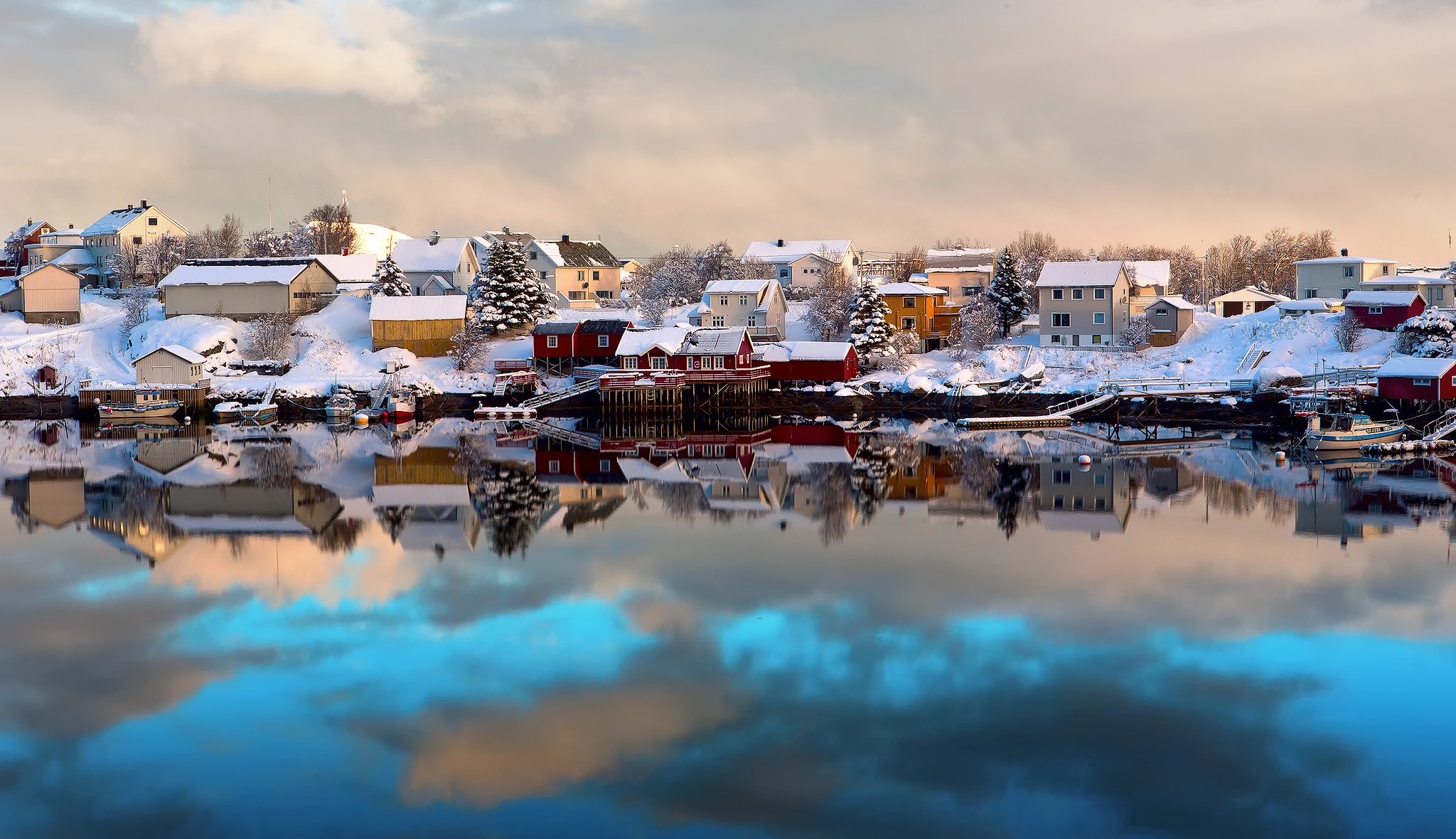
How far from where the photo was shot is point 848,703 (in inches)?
681

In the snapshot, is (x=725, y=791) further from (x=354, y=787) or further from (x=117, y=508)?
(x=117, y=508)

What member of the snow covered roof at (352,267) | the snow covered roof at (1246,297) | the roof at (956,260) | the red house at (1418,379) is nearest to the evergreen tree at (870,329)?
the snow covered roof at (1246,297)

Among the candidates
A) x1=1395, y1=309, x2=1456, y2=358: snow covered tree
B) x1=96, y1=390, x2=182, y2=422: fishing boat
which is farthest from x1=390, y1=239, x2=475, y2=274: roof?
x1=1395, y1=309, x2=1456, y2=358: snow covered tree

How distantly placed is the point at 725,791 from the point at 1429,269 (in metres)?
101

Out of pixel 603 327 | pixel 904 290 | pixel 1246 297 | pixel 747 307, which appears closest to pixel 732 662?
pixel 603 327

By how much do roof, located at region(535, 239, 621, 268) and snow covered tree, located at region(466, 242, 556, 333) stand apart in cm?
1805

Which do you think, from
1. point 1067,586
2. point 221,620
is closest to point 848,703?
point 1067,586

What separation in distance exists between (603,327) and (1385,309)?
127ft

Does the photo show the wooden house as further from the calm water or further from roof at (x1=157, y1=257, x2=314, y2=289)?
the calm water

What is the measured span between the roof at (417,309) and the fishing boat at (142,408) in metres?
11.3

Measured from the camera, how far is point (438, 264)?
263ft

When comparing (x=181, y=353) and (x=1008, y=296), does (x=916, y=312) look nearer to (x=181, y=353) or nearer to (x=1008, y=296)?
(x=1008, y=296)

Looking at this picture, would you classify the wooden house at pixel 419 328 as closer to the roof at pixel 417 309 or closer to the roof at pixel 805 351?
the roof at pixel 417 309

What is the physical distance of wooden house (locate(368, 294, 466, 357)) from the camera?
2618 inches
